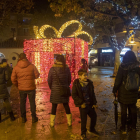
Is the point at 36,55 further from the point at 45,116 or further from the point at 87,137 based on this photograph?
the point at 87,137

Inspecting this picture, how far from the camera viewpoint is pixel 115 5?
1049 cm

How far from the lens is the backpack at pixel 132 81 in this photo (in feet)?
12.5

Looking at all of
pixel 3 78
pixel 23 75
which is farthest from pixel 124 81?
pixel 3 78

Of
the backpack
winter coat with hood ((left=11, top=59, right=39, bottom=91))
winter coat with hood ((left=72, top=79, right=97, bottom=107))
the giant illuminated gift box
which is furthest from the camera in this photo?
the giant illuminated gift box

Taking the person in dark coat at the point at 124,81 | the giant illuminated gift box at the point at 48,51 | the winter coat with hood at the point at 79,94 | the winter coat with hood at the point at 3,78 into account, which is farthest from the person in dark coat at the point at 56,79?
the giant illuminated gift box at the point at 48,51

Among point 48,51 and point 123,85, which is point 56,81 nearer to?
point 123,85

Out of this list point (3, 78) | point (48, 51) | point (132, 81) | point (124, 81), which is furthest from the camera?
point (48, 51)

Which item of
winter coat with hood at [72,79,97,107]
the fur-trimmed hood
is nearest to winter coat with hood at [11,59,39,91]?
winter coat with hood at [72,79,97,107]

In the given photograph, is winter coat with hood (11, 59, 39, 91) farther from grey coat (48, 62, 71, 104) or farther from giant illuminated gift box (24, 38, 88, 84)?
giant illuminated gift box (24, 38, 88, 84)

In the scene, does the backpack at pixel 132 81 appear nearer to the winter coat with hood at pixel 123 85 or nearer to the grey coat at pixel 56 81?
the winter coat with hood at pixel 123 85

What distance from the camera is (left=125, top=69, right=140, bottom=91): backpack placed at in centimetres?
381

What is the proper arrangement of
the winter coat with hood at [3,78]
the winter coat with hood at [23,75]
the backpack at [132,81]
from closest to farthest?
the backpack at [132,81] → the winter coat with hood at [23,75] → the winter coat with hood at [3,78]

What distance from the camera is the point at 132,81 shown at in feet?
12.6

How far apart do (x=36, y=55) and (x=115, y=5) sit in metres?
5.80
